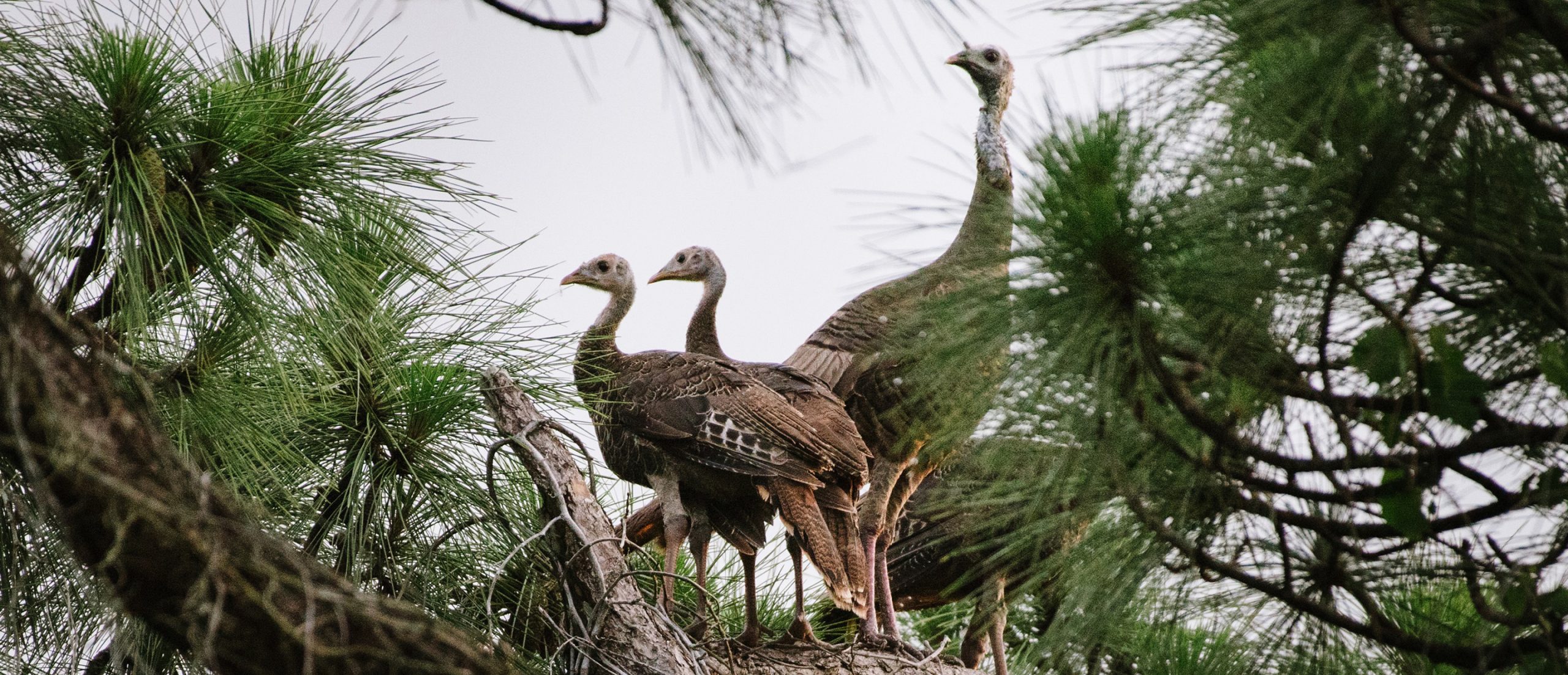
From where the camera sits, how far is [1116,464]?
2170 mm

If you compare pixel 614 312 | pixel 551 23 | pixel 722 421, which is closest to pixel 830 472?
pixel 722 421

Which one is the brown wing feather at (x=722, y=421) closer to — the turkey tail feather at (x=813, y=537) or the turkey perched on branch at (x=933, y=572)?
the turkey tail feather at (x=813, y=537)

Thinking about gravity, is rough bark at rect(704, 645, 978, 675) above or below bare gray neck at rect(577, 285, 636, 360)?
below

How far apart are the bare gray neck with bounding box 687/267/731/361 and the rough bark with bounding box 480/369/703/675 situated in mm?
1951

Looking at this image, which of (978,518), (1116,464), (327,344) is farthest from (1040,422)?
(978,518)

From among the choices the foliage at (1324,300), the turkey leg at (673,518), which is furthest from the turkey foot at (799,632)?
the foliage at (1324,300)

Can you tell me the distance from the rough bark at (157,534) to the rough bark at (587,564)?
1624 millimetres

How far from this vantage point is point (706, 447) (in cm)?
458

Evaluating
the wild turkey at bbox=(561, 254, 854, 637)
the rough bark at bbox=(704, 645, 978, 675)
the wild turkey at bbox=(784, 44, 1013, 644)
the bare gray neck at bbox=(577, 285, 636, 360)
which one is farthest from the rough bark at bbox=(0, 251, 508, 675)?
the bare gray neck at bbox=(577, 285, 636, 360)

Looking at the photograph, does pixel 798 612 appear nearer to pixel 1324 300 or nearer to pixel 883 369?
pixel 883 369

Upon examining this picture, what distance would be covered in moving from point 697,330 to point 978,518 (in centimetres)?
182

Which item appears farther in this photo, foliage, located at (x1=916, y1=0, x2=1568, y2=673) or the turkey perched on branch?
the turkey perched on branch

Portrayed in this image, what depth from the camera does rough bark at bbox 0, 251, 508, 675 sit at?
1474mm

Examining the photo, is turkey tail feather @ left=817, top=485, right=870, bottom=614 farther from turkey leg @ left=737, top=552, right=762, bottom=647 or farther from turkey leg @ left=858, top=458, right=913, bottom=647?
turkey leg @ left=737, top=552, right=762, bottom=647
